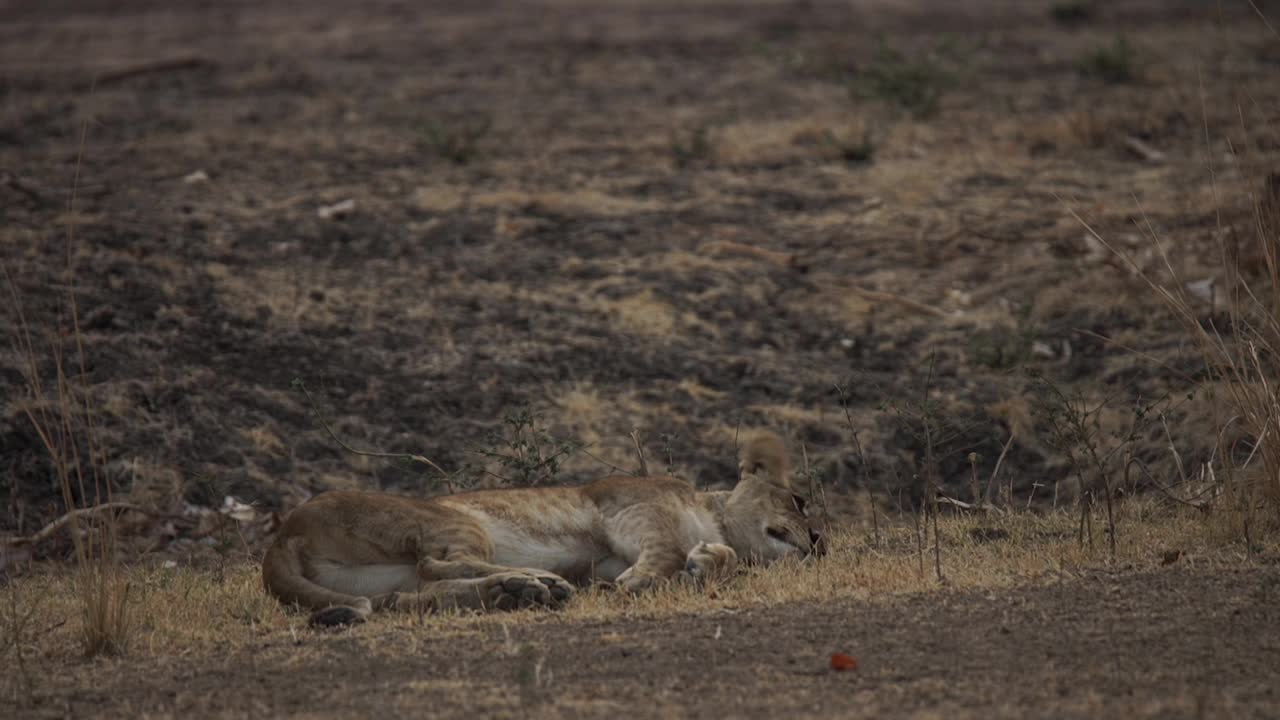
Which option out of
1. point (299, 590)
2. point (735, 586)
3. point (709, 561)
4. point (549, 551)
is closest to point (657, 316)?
point (549, 551)

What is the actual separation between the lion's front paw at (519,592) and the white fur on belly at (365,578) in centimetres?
47

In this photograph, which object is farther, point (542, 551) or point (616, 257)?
point (616, 257)

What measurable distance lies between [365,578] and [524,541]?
82cm

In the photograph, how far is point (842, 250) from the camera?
44.9 ft

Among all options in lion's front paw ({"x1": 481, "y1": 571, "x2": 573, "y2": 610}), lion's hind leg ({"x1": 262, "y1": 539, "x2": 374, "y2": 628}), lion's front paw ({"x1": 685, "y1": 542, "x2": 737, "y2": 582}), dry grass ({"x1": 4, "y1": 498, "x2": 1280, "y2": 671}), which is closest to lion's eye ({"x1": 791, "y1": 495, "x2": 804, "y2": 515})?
dry grass ({"x1": 4, "y1": 498, "x2": 1280, "y2": 671})

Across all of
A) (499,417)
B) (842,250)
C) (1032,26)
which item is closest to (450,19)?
(1032,26)

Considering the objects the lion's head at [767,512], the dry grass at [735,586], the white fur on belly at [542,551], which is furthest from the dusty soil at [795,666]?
the lion's head at [767,512]

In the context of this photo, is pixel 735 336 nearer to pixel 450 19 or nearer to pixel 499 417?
pixel 499 417

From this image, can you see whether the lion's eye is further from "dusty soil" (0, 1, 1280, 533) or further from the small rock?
the small rock

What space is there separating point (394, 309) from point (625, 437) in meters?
2.88

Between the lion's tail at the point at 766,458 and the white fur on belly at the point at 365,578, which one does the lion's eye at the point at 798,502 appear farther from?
the white fur on belly at the point at 365,578

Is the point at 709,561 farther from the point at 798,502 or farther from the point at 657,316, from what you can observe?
the point at 657,316

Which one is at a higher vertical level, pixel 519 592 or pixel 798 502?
pixel 519 592

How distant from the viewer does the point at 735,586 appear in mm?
6578
